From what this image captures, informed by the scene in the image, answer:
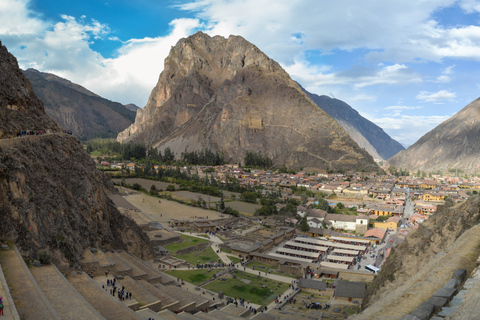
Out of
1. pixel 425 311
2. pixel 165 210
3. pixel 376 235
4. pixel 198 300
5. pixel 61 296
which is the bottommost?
pixel 198 300

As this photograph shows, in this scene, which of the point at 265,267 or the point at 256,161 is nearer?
the point at 265,267

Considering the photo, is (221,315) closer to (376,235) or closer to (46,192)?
(46,192)

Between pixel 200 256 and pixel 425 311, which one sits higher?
pixel 425 311

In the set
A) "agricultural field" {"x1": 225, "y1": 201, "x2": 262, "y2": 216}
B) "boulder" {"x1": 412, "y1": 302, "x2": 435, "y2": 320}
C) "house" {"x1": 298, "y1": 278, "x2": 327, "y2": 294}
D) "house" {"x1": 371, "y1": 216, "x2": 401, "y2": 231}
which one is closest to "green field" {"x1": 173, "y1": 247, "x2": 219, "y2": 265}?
"house" {"x1": 298, "y1": 278, "x2": 327, "y2": 294}

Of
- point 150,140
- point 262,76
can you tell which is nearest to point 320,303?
point 262,76


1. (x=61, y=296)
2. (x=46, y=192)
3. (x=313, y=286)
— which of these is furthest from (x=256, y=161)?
(x=61, y=296)

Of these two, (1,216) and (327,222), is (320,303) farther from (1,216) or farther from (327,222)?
(327,222)

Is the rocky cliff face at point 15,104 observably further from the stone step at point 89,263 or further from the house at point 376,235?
the house at point 376,235

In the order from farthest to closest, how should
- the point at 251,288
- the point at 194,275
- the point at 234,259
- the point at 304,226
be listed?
the point at 304,226 → the point at 234,259 → the point at 194,275 → the point at 251,288
